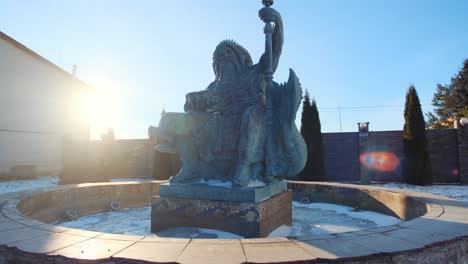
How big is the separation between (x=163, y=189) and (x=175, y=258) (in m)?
1.85

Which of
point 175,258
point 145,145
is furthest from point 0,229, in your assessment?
point 145,145

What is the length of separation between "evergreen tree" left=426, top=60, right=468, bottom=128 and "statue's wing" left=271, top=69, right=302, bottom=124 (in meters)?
23.0

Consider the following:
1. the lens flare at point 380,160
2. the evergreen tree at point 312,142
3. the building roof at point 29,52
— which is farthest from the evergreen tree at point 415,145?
the building roof at point 29,52

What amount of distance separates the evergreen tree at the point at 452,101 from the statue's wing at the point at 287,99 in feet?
75.4

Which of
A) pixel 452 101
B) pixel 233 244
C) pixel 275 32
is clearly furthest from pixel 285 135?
pixel 452 101

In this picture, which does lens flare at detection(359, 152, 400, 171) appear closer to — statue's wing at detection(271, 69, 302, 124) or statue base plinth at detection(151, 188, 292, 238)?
statue base plinth at detection(151, 188, 292, 238)

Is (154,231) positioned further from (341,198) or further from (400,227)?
(341,198)

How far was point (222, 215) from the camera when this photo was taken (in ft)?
10.2

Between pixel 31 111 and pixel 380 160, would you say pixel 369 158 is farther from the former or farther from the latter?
pixel 31 111

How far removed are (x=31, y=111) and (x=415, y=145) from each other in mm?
17035

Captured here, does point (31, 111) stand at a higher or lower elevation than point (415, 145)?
higher

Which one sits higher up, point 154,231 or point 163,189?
point 163,189

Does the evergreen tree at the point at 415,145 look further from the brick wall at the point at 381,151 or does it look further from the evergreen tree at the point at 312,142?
the evergreen tree at the point at 312,142

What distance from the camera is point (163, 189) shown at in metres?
3.48
